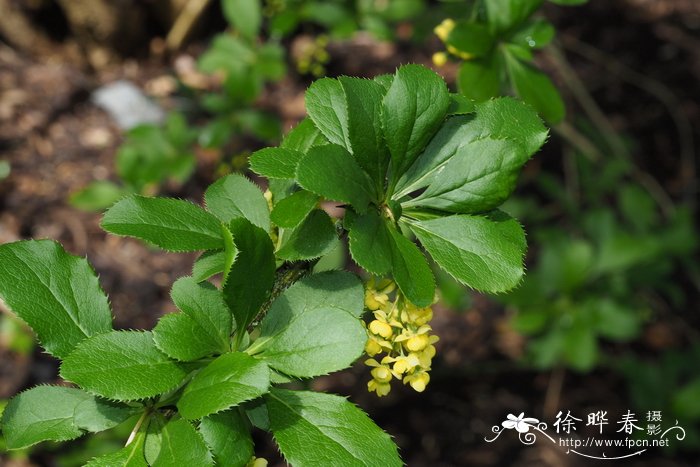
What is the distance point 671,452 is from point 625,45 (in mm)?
2945

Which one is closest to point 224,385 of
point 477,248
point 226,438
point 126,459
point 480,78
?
point 226,438

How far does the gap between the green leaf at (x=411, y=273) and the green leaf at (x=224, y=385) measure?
264 mm

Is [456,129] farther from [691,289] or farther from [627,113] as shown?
[627,113]

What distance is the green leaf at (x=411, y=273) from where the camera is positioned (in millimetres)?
1150

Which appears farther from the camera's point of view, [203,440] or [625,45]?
[625,45]

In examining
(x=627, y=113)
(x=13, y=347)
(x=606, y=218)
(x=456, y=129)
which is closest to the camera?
(x=456, y=129)

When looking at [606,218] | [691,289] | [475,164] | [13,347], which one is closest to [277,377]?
[475,164]

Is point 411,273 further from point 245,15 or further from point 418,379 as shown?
point 245,15

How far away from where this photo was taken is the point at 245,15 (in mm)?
3449

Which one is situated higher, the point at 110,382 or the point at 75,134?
the point at 110,382

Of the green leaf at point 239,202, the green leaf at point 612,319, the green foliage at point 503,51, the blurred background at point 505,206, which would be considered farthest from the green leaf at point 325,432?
the green leaf at point 612,319

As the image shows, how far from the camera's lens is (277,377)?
1.19 m

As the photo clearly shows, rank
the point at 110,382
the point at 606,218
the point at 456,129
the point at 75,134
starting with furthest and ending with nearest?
the point at 75,134 → the point at 606,218 → the point at 456,129 → the point at 110,382

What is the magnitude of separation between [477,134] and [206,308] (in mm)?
576
